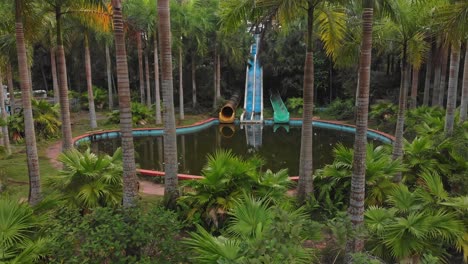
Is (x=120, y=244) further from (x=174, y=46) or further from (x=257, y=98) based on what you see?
(x=257, y=98)

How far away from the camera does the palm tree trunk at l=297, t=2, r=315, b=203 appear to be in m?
8.66

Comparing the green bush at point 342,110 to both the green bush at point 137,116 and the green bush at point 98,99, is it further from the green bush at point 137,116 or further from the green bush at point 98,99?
the green bush at point 98,99

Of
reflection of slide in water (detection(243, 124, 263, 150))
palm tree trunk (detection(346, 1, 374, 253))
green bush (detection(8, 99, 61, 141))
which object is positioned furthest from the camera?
reflection of slide in water (detection(243, 124, 263, 150))

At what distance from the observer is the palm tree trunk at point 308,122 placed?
8.66m

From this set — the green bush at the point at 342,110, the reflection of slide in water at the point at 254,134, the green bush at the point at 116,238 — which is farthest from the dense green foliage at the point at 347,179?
the green bush at the point at 342,110

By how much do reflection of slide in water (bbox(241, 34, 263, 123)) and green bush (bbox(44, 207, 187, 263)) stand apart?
21758mm

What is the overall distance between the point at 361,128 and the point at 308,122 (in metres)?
2.81

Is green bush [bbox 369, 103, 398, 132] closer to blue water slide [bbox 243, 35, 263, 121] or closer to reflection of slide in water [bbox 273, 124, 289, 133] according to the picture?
reflection of slide in water [bbox 273, 124, 289, 133]

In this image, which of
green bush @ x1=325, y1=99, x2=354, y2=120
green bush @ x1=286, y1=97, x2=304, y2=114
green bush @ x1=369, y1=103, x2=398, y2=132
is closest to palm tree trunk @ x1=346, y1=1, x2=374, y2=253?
green bush @ x1=369, y1=103, x2=398, y2=132

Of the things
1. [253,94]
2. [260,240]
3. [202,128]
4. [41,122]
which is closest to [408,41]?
[260,240]

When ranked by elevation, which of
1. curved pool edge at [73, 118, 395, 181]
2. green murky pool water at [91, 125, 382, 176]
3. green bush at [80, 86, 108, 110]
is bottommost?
green murky pool water at [91, 125, 382, 176]

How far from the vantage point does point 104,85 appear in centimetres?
3516

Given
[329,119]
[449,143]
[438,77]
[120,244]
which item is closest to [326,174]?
[449,143]

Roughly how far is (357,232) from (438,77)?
17.0 metres
